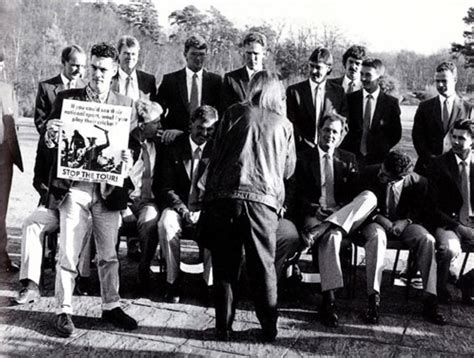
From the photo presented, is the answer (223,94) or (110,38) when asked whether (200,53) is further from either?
(110,38)

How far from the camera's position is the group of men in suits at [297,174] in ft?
15.4

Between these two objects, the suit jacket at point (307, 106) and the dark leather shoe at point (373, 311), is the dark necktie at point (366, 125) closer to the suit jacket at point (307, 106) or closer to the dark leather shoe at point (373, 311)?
the suit jacket at point (307, 106)

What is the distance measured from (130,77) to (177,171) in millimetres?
1343

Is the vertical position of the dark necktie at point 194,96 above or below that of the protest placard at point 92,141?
above

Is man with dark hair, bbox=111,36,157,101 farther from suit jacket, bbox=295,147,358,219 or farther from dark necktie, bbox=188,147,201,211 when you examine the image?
suit jacket, bbox=295,147,358,219

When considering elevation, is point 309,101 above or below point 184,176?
above

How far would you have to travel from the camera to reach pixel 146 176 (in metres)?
5.83

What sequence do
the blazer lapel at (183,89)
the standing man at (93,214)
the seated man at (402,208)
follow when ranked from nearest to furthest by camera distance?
the standing man at (93,214) → the seated man at (402,208) → the blazer lapel at (183,89)

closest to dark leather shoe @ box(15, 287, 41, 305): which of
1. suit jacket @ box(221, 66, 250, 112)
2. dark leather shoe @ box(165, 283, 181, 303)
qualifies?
dark leather shoe @ box(165, 283, 181, 303)

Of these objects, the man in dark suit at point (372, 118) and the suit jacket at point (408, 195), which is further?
the man in dark suit at point (372, 118)

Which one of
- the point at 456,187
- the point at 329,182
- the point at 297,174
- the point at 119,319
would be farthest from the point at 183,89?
the point at 456,187

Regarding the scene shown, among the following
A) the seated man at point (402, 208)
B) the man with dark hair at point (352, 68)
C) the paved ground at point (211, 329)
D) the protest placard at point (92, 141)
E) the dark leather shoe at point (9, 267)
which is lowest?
the paved ground at point (211, 329)

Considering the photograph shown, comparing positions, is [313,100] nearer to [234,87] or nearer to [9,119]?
[234,87]

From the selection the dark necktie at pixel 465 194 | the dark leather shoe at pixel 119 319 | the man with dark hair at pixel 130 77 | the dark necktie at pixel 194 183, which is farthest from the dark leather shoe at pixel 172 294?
the dark necktie at pixel 465 194
